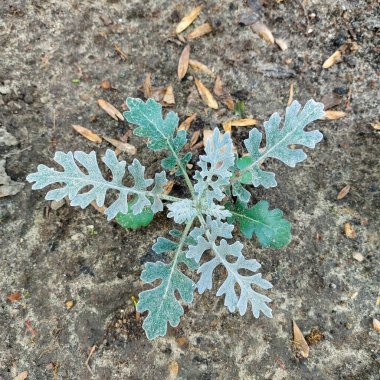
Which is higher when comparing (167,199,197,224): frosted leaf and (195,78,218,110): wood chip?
(195,78,218,110): wood chip

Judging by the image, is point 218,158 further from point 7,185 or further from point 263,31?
point 7,185

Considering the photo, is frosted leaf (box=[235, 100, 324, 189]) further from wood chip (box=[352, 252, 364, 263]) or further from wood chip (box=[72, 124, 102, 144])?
wood chip (box=[72, 124, 102, 144])

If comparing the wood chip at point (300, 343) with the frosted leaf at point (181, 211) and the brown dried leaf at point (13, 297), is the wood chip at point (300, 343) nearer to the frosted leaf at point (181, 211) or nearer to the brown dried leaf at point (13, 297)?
the frosted leaf at point (181, 211)

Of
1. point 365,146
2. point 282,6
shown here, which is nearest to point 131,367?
point 365,146

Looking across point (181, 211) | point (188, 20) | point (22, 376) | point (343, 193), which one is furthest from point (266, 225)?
point (22, 376)

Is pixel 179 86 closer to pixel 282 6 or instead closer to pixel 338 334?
pixel 282 6

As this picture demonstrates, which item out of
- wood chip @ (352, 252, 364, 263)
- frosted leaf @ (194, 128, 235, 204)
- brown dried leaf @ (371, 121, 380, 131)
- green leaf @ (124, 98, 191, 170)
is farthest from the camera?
brown dried leaf @ (371, 121, 380, 131)

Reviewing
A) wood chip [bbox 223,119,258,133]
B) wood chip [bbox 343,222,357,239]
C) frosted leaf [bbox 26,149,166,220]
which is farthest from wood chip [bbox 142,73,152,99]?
wood chip [bbox 343,222,357,239]

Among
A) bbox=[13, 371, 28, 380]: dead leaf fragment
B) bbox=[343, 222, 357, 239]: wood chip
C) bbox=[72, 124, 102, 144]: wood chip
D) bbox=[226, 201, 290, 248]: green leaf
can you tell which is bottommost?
bbox=[13, 371, 28, 380]: dead leaf fragment
